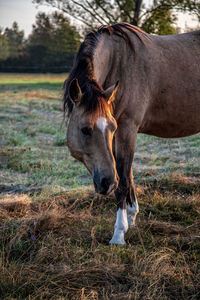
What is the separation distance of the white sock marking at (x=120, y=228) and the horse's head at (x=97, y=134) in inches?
27.2

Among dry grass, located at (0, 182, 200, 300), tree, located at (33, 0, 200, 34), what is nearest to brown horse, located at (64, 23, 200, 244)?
dry grass, located at (0, 182, 200, 300)

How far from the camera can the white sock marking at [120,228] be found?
303 centimetres

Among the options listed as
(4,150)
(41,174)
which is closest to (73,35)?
(4,150)

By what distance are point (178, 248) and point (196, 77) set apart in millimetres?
1946

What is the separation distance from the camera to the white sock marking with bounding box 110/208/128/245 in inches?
119

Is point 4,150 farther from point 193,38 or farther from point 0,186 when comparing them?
point 193,38

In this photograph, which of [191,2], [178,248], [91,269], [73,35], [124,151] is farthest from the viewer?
[73,35]

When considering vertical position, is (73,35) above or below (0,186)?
above

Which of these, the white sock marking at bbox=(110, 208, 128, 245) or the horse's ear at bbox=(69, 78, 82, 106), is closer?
the horse's ear at bbox=(69, 78, 82, 106)

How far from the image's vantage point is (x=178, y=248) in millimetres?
2936

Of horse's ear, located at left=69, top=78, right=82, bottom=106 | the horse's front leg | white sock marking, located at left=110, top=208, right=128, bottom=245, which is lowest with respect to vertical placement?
white sock marking, located at left=110, top=208, right=128, bottom=245

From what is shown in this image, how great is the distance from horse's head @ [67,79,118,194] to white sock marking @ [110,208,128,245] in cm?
69

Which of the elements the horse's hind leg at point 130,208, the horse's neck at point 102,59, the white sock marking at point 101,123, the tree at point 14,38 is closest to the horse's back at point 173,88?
the horse's neck at point 102,59

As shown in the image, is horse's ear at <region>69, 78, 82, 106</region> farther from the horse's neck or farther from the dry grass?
the dry grass
